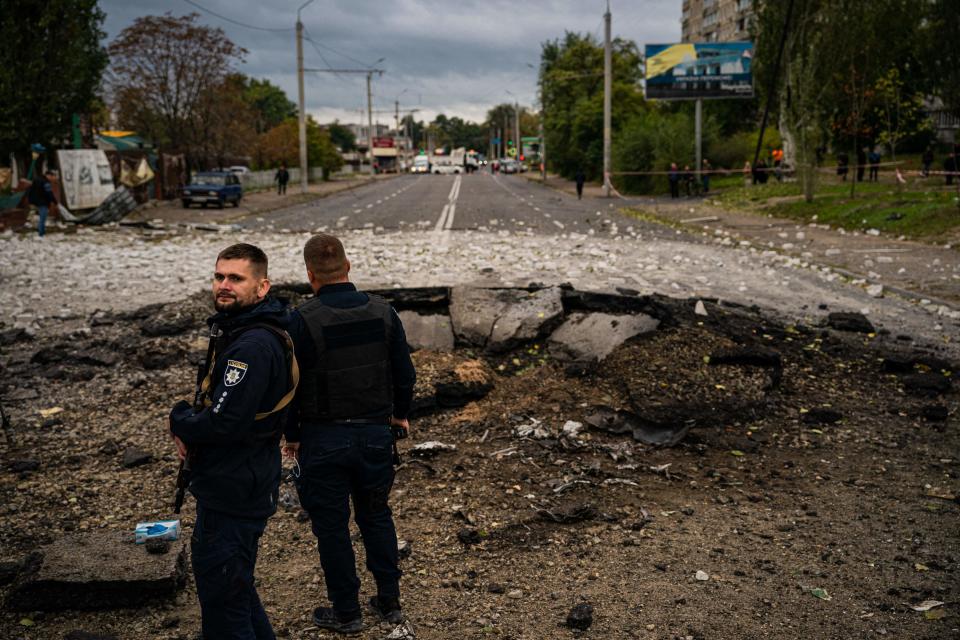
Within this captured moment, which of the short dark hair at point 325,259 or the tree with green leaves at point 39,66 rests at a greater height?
the tree with green leaves at point 39,66

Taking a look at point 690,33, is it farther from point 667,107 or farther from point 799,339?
point 799,339

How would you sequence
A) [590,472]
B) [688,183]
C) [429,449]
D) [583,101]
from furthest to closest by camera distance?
[583,101] → [688,183] → [429,449] → [590,472]

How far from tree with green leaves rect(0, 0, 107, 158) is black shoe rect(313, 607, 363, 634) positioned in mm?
27216

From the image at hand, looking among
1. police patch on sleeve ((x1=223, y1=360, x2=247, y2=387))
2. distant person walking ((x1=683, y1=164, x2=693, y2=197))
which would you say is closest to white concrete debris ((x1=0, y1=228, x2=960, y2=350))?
police patch on sleeve ((x1=223, y1=360, x2=247, y2=387))

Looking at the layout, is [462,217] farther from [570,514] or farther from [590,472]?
[570,514]

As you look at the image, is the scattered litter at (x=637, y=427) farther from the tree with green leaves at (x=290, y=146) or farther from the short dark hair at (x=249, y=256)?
the tree with green leaves at (x=290, y=146)

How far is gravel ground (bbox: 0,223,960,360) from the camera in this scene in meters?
11.2

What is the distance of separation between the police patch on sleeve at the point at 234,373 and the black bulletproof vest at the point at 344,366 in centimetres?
67

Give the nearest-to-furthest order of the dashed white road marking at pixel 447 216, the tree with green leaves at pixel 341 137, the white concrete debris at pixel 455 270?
the white concrete debris at pixel 455 270
the dashed white road marking at pixel 447 216
the tree with green leaves at pixel 341 137

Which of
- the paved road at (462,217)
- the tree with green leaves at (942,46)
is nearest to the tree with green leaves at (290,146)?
the paved road at (462,217)

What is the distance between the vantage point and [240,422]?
9.74 ft

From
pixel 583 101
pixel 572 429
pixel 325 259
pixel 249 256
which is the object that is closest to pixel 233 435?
pixel 249 256

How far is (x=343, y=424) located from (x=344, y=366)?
0.25 meters

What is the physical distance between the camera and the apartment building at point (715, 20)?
9556cm
